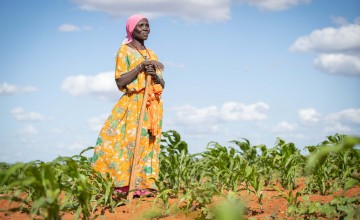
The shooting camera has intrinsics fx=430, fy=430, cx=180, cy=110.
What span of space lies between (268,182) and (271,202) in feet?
5.31

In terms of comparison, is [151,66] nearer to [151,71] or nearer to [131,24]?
[151,71]

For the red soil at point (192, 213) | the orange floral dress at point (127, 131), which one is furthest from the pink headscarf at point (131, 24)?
the red soil at point (192, 213)

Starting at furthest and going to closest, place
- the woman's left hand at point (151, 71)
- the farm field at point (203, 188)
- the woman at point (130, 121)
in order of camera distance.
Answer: the woman at point (130, 121) → the woman's left hand at point (151, 71) → the farm field at point (203, 188)

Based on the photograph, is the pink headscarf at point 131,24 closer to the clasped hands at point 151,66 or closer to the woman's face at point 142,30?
the woman's face at point 142,30

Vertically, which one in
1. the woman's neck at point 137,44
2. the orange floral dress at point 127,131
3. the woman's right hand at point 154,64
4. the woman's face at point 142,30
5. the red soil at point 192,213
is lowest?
the red soil at point 192,213

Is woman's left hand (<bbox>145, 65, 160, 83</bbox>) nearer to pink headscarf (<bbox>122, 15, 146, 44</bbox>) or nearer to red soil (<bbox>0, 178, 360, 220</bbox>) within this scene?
pink headscarf (<bbox>122, 15, 146, 44</bbox>)

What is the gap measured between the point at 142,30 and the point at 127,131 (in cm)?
113

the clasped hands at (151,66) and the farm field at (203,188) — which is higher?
the clasped hands at (151,66)

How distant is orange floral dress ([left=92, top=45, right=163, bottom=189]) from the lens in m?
4.66

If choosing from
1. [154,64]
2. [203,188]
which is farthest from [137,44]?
[203,188]

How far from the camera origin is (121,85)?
15.3 ft

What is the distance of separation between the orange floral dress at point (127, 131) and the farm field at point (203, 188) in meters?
0.19

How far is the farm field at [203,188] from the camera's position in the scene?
2420mm

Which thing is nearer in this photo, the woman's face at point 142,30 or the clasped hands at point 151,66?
the clasped hands at point 151,66
